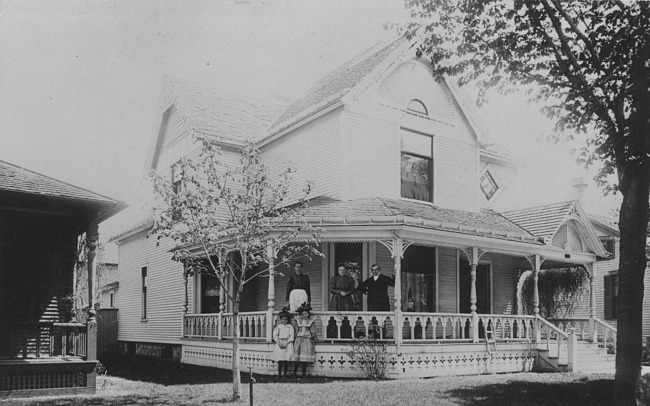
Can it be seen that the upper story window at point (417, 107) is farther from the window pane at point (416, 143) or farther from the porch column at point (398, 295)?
the porch column at point (398, 295)

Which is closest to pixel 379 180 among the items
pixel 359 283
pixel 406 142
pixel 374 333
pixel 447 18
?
pixel 406 142

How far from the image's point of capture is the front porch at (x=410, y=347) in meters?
14.2

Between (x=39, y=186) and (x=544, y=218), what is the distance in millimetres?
13272

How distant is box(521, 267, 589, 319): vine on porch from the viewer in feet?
70.1

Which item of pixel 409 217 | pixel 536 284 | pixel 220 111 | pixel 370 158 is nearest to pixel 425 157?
pixel 370 158

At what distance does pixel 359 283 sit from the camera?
16500mm

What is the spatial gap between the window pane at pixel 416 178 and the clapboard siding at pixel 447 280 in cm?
162

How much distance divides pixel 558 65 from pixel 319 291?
26.1ft

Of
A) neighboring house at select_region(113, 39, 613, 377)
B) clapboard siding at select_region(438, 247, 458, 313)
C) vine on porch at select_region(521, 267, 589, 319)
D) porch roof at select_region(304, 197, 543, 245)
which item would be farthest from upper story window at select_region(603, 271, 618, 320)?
clapboard siding at select_region(438, 247, 458, 313)

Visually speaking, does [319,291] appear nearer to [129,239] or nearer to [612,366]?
[612,366]

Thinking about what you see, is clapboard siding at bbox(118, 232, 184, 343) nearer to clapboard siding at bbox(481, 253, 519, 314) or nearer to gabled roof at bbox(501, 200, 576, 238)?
clapboard siding at bbox(481, 253, 519, 314)

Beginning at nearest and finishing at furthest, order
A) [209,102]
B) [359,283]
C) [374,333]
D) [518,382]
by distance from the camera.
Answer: [518,382] → [374,333] → [359,283] → [209,102]

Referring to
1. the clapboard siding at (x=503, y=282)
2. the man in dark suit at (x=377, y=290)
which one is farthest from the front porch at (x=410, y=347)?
the clapboard siding at (x=503, y=282)

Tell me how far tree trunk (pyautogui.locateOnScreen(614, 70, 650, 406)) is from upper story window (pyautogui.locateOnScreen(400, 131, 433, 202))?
7840 mm
